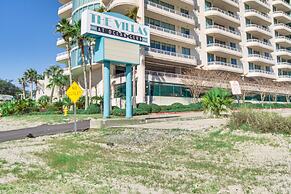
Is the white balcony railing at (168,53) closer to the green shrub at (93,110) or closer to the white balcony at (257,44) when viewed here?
the green shrub at (93,110)

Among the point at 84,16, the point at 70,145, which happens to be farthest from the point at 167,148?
the point at 84,16

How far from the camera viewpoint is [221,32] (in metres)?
52.0

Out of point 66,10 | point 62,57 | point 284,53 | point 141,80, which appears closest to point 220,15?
point 141,80

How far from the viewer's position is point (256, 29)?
60.7 meters

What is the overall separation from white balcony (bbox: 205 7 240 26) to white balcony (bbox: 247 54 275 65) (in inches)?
286

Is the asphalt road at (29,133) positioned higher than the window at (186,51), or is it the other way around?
the window at (186,51)

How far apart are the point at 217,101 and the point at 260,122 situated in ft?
32.4

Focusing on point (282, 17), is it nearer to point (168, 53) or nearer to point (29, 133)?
point (168, 53)

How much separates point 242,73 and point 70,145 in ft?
163

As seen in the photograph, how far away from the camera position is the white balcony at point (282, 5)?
7055 cm

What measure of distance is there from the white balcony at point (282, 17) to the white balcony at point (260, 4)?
297cm

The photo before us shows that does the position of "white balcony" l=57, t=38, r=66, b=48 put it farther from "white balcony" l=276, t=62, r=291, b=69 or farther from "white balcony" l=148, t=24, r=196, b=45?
"white balcony" l=276, t=62, r=291, b=69

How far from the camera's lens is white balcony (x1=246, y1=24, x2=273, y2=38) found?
60.5 m

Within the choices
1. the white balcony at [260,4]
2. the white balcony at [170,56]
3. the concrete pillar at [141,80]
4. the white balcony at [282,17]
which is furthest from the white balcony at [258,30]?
the concrete pillar at [141,80]
